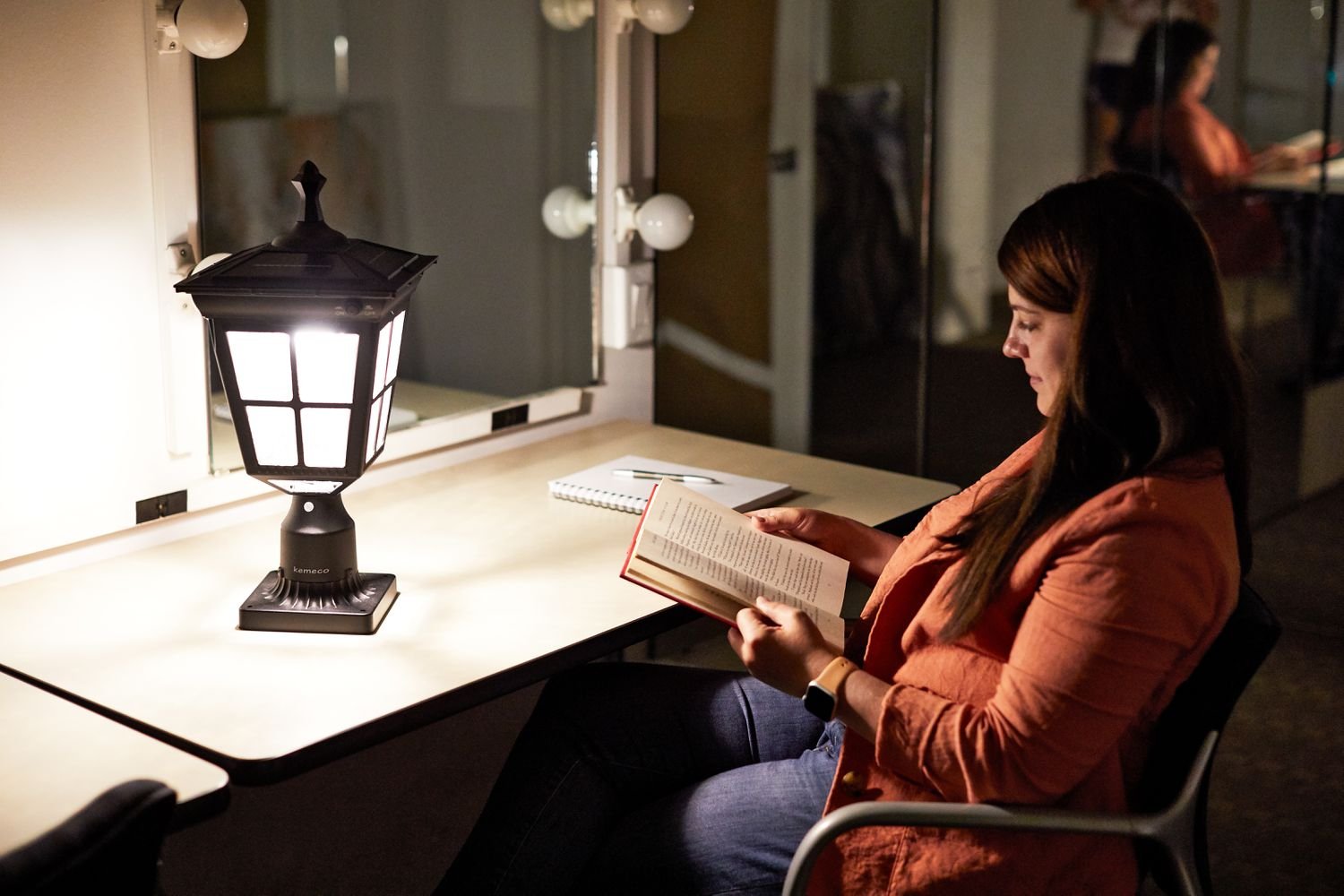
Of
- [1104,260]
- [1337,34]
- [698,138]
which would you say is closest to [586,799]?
A: [1104,260]

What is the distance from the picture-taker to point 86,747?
1.28 meters

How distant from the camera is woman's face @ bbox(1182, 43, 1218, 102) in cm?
383

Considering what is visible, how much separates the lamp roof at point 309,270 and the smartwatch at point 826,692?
626mm

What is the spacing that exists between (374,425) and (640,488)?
1.95 feet

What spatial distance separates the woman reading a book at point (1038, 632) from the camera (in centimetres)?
122

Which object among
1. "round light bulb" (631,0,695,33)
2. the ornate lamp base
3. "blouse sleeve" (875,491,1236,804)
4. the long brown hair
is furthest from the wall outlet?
"blouse sleeve" (875,491,1236,804)

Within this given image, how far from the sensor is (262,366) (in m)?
1.52

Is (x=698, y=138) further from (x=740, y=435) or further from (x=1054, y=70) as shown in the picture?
(x=1054, y=70)

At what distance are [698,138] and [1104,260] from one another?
1.57 meters

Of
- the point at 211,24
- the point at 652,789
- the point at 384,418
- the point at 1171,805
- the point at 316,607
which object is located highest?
the point at 211,24

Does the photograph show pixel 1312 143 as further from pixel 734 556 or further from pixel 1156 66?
pixel 734 556

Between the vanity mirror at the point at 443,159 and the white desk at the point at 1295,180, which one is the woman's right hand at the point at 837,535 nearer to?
the vanity mirror at the point at 443,159

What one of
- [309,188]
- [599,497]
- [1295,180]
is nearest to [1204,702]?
[599,497]

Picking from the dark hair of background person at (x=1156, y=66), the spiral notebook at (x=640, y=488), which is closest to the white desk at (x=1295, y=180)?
the dark hair of background person at (x=1156, y=66)
